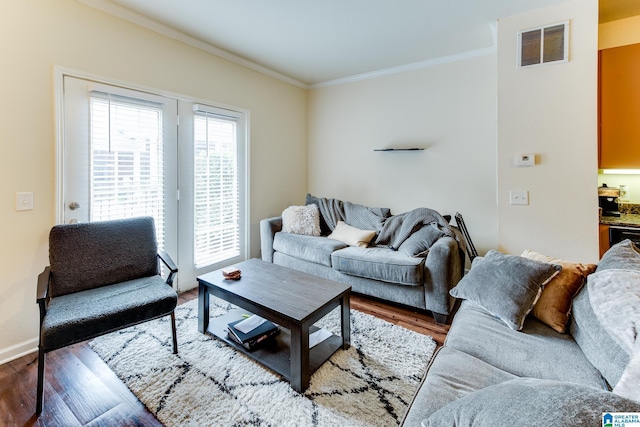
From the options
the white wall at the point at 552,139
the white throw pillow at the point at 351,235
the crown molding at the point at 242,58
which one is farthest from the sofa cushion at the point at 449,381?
the crown molding at the point at 242,58

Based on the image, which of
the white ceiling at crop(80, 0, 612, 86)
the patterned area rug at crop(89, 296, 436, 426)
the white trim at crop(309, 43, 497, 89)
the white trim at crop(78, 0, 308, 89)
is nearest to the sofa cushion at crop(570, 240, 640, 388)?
the patterned area rug at crop(89, 296, 436, 426)

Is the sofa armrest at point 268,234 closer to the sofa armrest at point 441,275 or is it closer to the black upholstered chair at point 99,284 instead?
the black upholstered chair at point 99,284

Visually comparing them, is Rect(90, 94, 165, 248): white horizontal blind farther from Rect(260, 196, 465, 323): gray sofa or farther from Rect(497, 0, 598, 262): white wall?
Rect(497, 0, 598, 262): white wall

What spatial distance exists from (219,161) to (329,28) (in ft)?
6.02

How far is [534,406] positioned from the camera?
74 cm

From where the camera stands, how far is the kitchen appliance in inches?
104

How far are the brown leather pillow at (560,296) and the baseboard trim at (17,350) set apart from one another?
3416 mm

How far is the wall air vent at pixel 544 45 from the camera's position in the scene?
94.9 inches

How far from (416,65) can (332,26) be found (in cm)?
139

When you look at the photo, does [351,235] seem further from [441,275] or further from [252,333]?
[252,333]

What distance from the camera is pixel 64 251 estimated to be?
2068 millimetres

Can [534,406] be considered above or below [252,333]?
above

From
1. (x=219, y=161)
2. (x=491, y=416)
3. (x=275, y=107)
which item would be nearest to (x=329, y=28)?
(x=275, y=107)

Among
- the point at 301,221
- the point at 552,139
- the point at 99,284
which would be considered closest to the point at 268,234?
the point at 301,221
